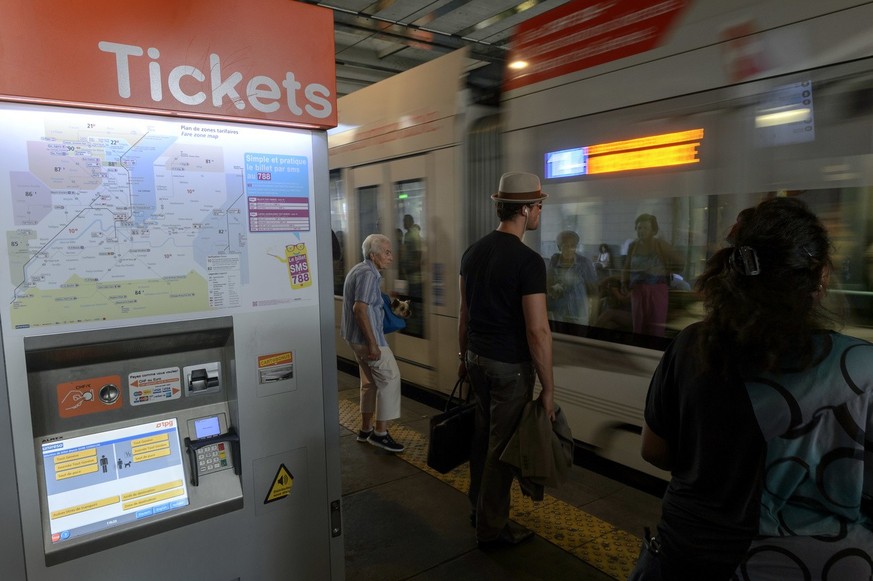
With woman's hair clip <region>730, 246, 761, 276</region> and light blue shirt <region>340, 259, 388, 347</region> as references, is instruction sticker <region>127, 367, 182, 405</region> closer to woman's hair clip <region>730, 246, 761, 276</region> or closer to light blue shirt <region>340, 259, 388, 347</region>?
woman's hair clip <region>730, 246, 761, 276</region>

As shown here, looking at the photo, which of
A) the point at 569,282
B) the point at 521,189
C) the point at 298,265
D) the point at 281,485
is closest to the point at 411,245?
the point at 569,282

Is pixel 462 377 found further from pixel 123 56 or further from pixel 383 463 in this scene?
pixel 123 56

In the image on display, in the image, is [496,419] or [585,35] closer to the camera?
[496,419]

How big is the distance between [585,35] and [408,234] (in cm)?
247

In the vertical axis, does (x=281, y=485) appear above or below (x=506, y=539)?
above

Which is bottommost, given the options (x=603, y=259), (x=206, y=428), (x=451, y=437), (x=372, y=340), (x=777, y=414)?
(x=451, y=437)

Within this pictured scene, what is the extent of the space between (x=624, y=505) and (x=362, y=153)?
418 centimetres

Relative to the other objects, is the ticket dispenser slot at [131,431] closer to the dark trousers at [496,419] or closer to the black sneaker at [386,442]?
the dark trousers at [496,419]

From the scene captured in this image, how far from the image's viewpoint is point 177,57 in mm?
1682

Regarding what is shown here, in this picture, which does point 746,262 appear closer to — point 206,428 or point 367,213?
point 206,428

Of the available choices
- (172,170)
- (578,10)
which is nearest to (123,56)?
(172,170)

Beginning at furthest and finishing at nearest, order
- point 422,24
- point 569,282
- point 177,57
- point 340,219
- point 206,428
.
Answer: point 422,24
point 340,219
point 569,282
point 206,428
point 177,57

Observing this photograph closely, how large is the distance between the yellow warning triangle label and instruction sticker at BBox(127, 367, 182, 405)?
46 cm

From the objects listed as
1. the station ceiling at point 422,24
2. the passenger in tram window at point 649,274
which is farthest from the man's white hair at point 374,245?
the station ceiling at point 422,24
